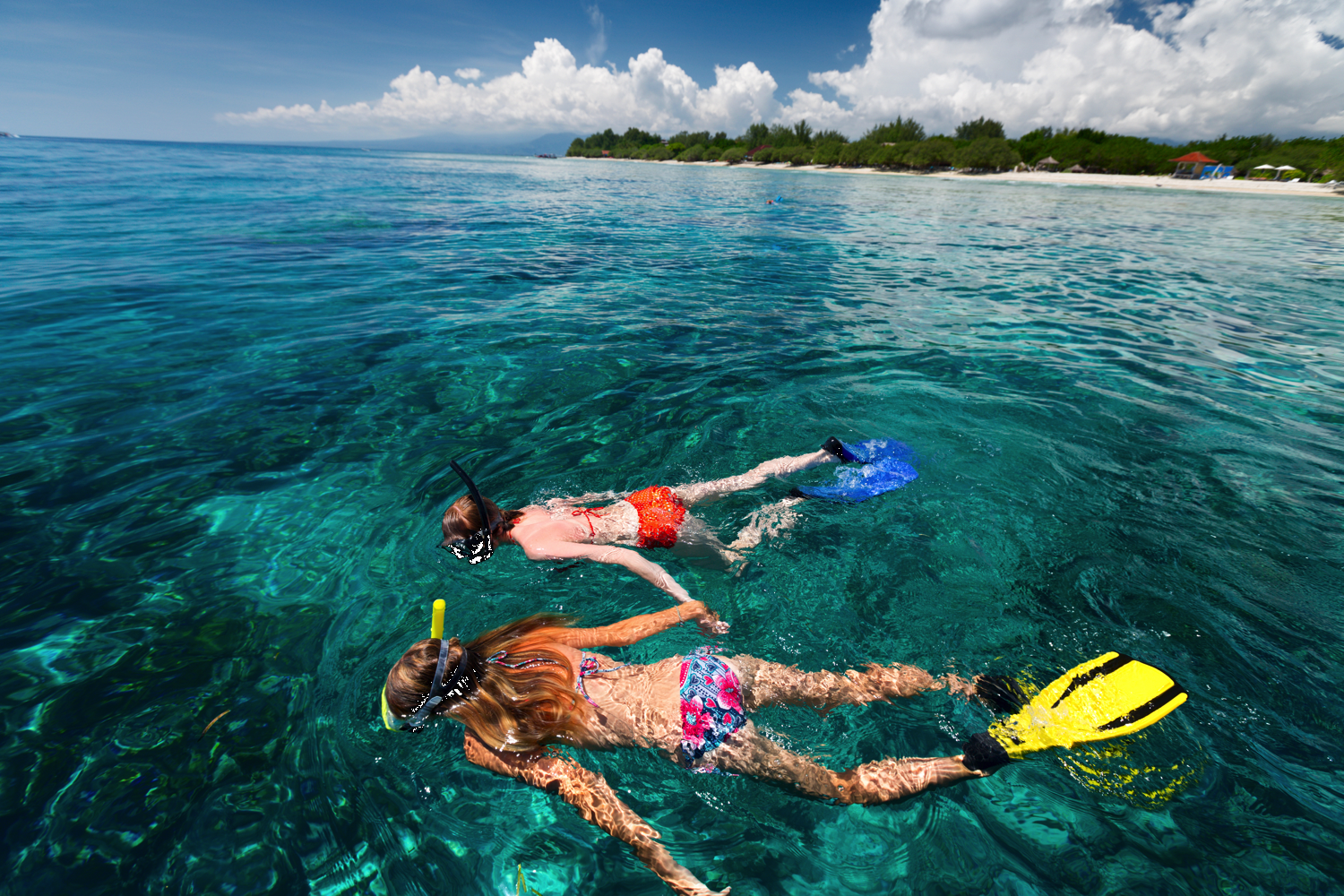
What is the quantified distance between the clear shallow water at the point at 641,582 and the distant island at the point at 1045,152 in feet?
269

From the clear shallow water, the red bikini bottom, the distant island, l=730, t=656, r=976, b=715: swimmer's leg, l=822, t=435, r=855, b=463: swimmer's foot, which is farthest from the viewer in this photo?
the distant island

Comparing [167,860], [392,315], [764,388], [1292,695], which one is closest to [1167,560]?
[1292,695]

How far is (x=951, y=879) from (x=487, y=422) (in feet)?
22.0

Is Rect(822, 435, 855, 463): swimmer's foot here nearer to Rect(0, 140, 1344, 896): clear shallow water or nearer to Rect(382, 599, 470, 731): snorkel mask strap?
Rect(0, 140, 1344, 896): clear shallow water

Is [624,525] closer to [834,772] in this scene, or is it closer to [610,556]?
[610,556]

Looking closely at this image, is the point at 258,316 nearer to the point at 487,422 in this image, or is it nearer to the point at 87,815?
the point at 487,422

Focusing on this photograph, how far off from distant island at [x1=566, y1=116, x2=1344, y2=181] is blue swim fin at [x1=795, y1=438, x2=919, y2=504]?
277ft

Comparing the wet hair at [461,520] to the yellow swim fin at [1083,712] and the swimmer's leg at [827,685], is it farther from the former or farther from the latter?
the yellow swim fin at [1083,712]


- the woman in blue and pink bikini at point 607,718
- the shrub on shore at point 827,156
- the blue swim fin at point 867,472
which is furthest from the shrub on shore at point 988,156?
the woman in blue and pink bikini at point 607,718

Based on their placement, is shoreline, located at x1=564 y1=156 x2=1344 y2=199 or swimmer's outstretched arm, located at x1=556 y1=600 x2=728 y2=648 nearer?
swimmer's outstretched arm, located at x1=556 y1=600 x2=728 y2=648

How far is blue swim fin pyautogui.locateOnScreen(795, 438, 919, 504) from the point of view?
5656 mm

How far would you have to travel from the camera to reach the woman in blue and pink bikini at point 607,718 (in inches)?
104

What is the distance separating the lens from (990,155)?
3219 inches

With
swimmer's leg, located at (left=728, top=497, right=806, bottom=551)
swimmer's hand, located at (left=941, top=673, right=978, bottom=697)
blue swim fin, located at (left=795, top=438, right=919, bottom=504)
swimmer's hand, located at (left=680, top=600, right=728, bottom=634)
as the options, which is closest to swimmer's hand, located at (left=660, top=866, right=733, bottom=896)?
swimmer's hand, located at (left=680, top=600, right=728, bottom=634)
